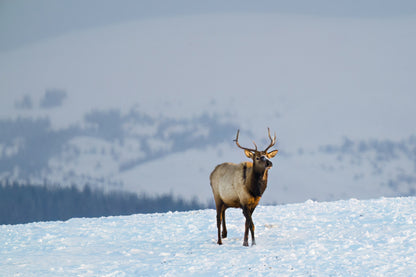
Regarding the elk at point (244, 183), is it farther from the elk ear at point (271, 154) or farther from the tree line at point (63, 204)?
the tree line at point (63, 204)

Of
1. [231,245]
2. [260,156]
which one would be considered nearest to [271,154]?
[260,156]

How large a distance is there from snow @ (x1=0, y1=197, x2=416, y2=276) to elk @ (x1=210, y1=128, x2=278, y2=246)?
1376 millimetres

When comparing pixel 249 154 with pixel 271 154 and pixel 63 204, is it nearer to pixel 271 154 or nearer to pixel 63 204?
pixel 271 154

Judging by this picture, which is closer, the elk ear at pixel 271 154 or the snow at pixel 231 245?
the snow at pixel 231 245

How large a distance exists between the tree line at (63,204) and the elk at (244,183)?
9748 cm

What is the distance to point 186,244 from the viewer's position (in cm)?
1995

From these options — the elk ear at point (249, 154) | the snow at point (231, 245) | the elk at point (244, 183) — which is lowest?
the snow at point (231, 245)

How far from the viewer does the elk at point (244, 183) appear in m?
17.5

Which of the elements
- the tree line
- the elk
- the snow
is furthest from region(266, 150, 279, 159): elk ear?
the tree line

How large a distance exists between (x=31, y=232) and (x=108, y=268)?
10049mm

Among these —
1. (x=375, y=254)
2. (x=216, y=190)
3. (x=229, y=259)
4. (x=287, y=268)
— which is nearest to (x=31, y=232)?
(x=216, y=190)

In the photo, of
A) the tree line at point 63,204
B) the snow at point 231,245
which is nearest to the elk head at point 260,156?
the snow at point 231,245

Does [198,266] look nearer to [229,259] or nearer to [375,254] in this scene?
[229,259]

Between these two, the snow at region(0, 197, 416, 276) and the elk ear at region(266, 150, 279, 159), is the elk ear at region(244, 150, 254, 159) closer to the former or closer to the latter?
the elk ear at region(266, 150, 279, 159)
